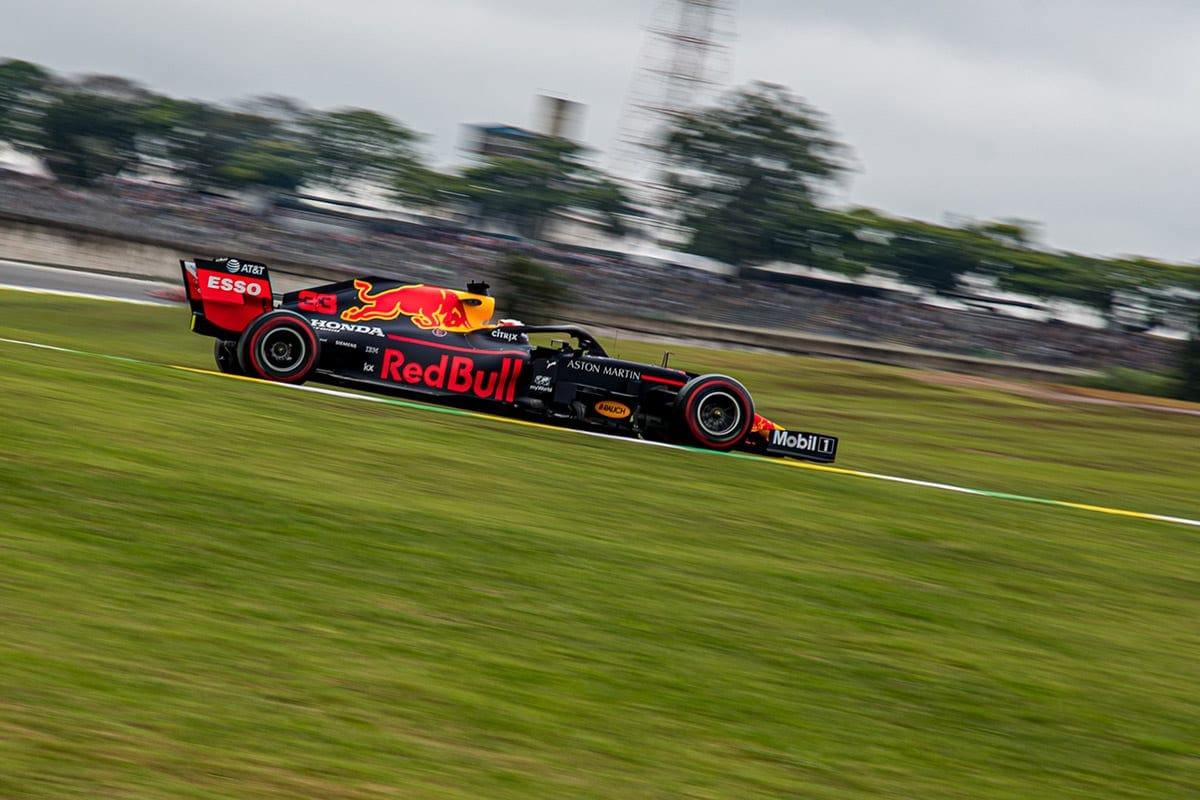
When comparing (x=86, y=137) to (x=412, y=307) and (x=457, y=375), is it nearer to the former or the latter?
(x=412, y=307)

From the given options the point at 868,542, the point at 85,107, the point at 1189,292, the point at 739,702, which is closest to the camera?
the point at 739,702

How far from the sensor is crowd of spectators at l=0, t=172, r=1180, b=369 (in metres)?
44.8

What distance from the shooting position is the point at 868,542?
26.6 ft

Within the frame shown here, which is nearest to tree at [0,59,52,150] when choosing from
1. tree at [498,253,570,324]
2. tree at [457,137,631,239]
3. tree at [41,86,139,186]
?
tree at [41,86,139,186]

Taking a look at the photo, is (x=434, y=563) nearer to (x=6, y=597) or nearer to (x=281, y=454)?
(x=6, y=597)

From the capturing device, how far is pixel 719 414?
1219 centimetres

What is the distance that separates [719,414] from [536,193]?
193 ft

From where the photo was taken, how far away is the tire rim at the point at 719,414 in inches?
478

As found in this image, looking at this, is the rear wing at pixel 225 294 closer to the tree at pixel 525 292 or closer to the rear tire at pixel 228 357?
the rear tire at pixel 228 357

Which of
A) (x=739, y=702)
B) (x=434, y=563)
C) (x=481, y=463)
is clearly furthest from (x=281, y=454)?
(x=739, y=702)

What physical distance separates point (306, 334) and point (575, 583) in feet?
22.4

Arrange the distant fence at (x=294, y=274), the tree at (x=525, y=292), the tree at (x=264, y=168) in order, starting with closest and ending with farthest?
the tree at (x=525, y=292), the distant fence at (x=294, y=274), the tree at (x=264, y=168)

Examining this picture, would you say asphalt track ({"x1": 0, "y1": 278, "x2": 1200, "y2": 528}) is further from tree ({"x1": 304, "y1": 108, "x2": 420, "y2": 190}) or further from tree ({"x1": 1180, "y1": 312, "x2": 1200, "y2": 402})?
tree ({"x1": 304, "y1": 108, "x2": 420, "y2": 190})

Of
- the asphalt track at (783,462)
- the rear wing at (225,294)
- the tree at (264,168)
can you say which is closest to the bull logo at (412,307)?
the asphalt track at (783,462)
